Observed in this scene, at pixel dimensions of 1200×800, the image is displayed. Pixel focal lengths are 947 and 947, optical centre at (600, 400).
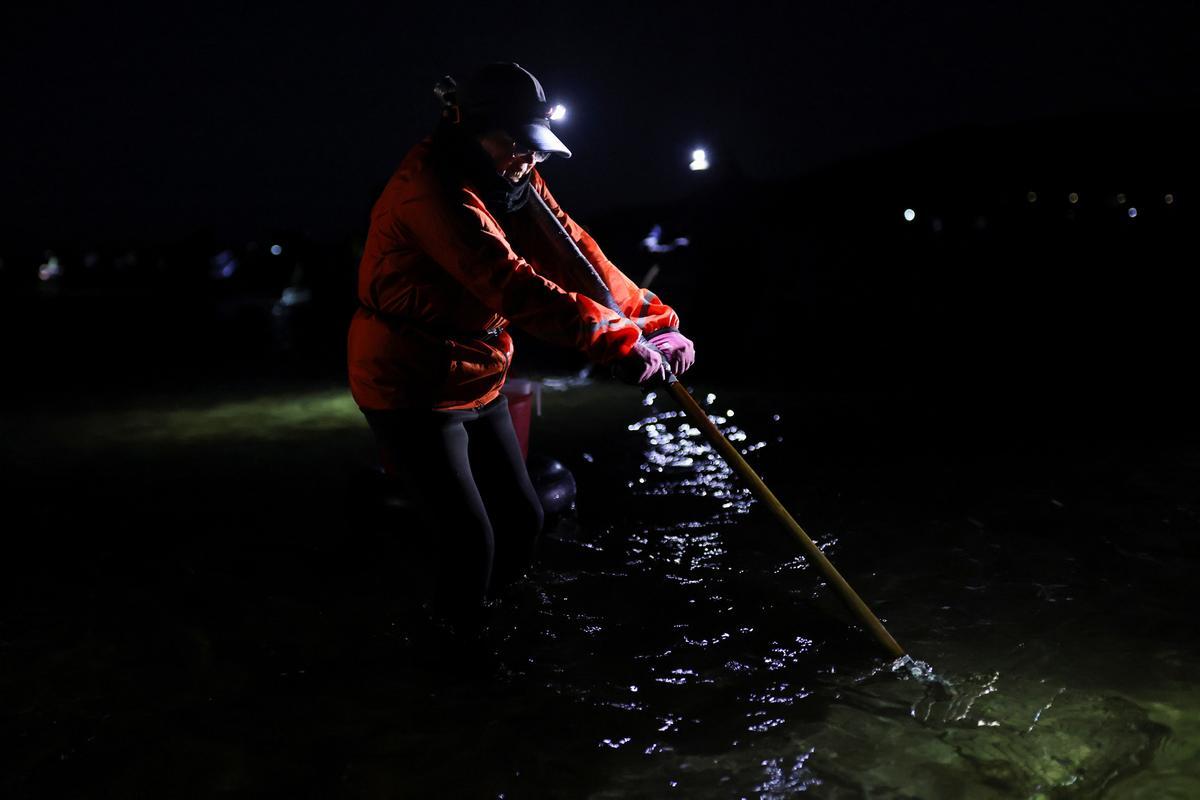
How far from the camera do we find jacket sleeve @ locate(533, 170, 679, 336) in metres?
3.81

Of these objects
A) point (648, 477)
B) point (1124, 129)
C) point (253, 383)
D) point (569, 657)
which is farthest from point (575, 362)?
point (1124, 129)

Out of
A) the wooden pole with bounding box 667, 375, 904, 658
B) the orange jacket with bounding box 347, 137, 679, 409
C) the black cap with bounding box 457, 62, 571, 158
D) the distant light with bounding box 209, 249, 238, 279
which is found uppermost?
the distant light with bounding box 209, 249, 238, 279

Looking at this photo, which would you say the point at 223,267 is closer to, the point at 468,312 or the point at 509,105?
the point at 468,312

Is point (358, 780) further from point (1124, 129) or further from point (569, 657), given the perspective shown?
Answer: point (1124, 129)

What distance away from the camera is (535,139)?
3357 millimetres

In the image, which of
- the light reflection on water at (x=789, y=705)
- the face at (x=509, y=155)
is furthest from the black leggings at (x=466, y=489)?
the face at (x=509, y=155)

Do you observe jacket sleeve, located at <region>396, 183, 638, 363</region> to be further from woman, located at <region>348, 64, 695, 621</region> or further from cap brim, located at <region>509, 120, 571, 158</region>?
cap brim, located at <region>509, 120, 571, 158</region>

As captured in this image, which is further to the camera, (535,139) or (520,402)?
(520,402)

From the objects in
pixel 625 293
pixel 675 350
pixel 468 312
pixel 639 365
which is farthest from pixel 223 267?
pixel 639 365

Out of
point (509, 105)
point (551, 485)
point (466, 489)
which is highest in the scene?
point (509, 105)

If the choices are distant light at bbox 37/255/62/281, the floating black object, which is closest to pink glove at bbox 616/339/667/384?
the floating black object

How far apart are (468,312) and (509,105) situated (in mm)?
751

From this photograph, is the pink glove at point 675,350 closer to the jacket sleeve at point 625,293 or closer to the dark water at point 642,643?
the jacket sleeve at point 625,293

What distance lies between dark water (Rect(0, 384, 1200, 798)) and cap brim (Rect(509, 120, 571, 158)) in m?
2.10
